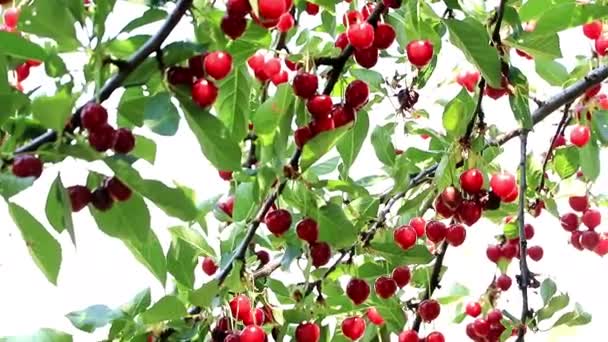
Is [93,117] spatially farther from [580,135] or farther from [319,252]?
[580,135]

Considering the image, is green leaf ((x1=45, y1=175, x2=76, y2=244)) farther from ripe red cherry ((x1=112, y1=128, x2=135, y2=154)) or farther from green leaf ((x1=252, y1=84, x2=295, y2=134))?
green leaf ((x1=252, y1=84, x2=295, y2=134))

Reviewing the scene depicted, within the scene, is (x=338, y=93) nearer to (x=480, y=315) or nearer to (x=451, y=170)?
(x=451, y=170)

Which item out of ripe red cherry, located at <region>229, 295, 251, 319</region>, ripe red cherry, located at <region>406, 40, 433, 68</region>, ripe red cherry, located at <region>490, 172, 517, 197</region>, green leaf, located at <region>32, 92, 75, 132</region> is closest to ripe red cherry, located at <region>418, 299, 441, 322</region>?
ripe red cherry, located at <region>490, 172, 517, 197</region>

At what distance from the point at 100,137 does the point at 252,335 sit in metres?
0.39

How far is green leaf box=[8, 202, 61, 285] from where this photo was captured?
1.02m

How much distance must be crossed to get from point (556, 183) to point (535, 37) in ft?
2.00

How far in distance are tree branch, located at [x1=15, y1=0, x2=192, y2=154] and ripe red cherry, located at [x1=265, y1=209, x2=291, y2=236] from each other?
1.22 feet

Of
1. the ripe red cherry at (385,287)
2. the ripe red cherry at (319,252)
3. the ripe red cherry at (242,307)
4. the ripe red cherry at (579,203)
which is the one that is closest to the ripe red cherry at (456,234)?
the ripe red cherry at (385,287)

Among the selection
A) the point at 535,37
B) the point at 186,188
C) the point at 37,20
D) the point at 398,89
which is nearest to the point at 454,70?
the point at 398,89

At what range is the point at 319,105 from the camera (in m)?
1.09

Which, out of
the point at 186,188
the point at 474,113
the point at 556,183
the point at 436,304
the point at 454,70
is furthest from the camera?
the point at 556,183

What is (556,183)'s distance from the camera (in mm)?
1760

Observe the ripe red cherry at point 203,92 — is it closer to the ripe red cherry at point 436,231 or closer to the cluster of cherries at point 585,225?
the ripe red cherry at point 436,231

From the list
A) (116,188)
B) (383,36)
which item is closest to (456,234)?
(383,36)
